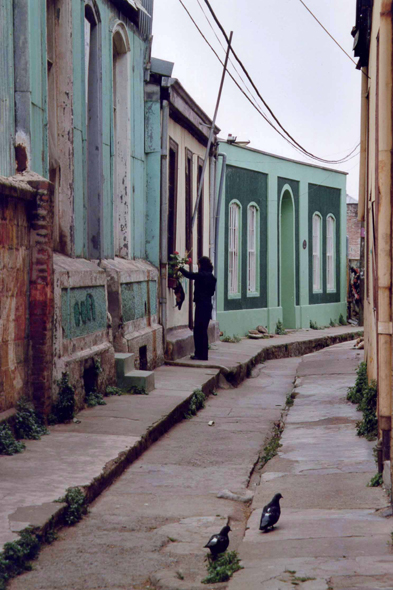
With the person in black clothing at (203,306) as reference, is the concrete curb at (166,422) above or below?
below

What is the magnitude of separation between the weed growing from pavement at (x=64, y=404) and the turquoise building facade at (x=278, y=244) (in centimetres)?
1053

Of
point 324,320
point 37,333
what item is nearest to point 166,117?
point 37,333

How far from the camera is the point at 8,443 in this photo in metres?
6.44

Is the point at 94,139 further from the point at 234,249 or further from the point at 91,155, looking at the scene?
the point at 234,249

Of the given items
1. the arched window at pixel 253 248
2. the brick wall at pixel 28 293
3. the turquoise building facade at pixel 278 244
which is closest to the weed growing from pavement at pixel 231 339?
the turquoise building facade at pixel 278 244

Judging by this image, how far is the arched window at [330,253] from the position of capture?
1000 inches

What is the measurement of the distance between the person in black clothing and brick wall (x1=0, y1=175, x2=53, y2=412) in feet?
19.6

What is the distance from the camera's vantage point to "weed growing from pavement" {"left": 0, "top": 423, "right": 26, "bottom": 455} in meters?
6.38

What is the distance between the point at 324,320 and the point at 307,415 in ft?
50.3

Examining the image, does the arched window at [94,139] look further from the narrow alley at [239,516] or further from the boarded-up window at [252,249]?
the boarded-up window at [252,249]

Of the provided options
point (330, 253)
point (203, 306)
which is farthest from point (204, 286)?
point (330, 253)

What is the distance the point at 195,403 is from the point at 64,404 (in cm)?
263

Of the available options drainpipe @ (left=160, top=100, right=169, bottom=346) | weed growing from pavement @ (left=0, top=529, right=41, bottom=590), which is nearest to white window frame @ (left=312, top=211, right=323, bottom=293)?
drainpipe @ (left=160, top=100, right=169, bottom=346)

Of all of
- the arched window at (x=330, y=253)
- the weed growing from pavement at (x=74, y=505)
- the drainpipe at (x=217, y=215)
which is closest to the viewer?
the weed growing from pavement at (x=74, y=505)
